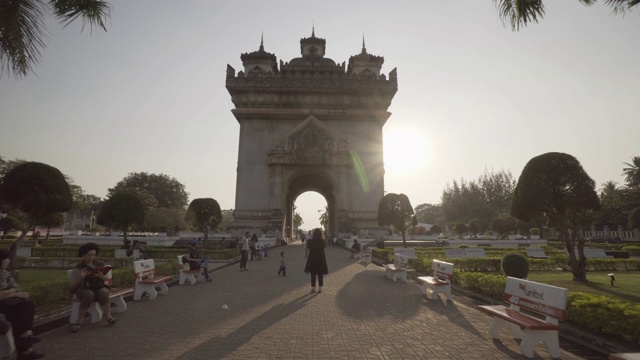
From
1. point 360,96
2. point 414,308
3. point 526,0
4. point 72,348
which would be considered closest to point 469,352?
point 414,308

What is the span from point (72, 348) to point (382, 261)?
1640cm

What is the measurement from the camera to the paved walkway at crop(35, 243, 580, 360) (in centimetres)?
517

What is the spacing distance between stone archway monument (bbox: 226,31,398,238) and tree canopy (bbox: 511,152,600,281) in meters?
26.3

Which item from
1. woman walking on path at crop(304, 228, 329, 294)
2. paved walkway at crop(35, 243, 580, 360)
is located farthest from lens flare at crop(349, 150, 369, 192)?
paved walkway at crop(35, 243, 580, 360)

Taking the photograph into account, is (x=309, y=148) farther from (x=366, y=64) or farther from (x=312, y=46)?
(x=312, y=46)

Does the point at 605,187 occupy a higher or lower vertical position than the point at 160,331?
higher

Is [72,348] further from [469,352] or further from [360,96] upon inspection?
[360,96]

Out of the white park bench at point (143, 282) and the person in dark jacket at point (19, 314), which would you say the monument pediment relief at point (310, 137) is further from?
the person in dark jacket at point (19, 314)

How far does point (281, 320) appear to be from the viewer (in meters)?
6.98

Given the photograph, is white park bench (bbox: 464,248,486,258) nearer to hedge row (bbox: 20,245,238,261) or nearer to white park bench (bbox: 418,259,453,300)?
white park bench (bbox: 418,259,453,300)

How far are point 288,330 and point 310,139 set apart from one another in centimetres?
3562

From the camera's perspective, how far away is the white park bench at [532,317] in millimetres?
5129

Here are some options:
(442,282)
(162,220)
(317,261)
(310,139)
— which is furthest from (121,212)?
(162,220)

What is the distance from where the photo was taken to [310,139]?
41156mm
